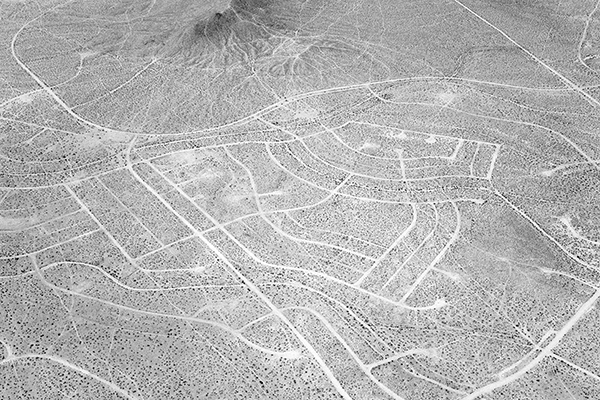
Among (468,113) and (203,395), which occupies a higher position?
(468,113)

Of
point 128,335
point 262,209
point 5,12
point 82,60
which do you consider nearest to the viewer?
point 128,335

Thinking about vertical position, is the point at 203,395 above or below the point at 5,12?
below

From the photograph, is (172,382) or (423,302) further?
(423,302)

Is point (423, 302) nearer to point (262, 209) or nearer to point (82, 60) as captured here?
point (262, 209)

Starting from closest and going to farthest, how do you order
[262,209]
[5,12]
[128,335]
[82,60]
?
[128,335] < [262,209] < [82,60] < [5,12]

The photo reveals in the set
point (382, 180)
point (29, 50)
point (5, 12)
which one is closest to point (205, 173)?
point (382, 180)

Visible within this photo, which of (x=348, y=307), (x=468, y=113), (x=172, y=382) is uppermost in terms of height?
(x=468, y=113)

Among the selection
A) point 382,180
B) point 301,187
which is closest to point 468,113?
point 382,180

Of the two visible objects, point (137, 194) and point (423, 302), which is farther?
point (137, 194)

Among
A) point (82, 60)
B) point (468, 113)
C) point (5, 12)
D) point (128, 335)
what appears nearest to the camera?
point (128, 335)

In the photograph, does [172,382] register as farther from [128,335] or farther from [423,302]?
[423,302]
